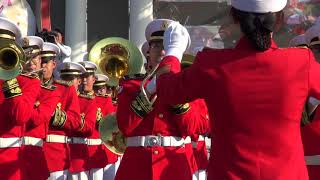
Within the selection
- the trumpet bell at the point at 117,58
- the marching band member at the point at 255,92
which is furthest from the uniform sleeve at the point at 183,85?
the trumpet bell at the point at 117,58

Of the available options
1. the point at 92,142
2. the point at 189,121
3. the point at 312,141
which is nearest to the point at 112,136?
the point at 189,121

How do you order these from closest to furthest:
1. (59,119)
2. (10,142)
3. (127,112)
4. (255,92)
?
(255,92)
(127,112)
(10,142)
(59,119)

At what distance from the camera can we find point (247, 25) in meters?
3.56

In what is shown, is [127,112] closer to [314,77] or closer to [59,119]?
[314,77]

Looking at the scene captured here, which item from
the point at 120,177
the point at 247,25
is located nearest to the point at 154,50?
the point at 120,177

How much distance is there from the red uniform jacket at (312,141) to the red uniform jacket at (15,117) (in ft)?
6.63

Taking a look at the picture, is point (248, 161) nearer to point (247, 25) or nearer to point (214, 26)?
point (247, 25)

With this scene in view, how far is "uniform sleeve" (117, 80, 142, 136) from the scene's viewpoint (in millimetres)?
5164

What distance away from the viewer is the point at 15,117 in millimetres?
5398

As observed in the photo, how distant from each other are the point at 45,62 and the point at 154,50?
2.35 m

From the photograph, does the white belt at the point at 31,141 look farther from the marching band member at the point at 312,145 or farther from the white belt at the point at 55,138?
Result: the marching band member at the point at 312,145

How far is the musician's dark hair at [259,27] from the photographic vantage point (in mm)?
3543

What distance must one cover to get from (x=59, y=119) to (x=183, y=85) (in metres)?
3.78

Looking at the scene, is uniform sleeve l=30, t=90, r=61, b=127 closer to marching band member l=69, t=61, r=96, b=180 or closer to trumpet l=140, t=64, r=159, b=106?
trumpet l=140, t=64, r=159, b=106
